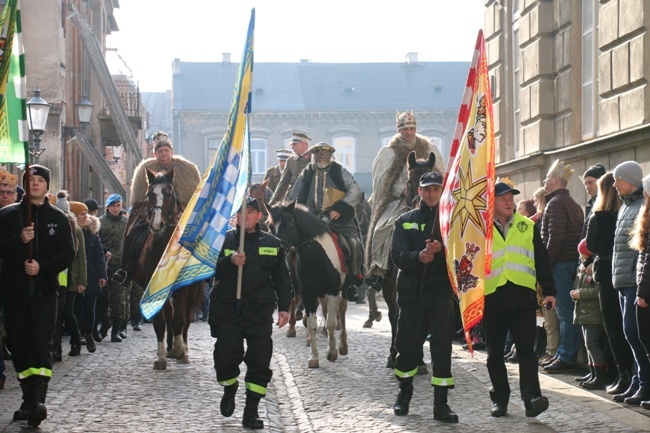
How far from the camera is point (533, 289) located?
8.98 m

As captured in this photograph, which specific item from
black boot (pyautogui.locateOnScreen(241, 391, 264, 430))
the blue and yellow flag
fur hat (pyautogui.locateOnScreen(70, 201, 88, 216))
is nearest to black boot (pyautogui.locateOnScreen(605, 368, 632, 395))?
black boot (pyautogui.locateOnScreen(241, 391, 264, 430))

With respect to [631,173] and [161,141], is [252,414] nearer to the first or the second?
[631,173]

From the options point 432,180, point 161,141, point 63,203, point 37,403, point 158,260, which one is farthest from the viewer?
point 63,203

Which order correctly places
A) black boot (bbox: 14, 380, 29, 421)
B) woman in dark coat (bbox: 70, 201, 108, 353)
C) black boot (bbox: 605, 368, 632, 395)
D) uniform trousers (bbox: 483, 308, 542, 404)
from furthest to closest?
woman in dark coat (bbox: 70, 201, 108, 353), black boot (bbox: 605, 368, 632, 395), uniform trousers (bbox: 483, 308, 542, 404), black boot (bbox: 14, 380, 29, 421)

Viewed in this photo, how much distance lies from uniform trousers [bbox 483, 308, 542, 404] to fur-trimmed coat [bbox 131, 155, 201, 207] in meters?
4.68

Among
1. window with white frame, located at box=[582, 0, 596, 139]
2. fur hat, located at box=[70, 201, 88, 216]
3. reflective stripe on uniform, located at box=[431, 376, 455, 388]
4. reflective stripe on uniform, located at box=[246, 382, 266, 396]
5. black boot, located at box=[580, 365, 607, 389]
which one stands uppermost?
window with white frame, located at box=[582, 0, 596, 139]

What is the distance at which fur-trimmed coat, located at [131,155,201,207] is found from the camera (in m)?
12.8

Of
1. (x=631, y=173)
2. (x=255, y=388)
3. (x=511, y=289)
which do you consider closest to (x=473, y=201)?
(x=511, y=289)

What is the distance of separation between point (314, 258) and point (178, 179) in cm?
170

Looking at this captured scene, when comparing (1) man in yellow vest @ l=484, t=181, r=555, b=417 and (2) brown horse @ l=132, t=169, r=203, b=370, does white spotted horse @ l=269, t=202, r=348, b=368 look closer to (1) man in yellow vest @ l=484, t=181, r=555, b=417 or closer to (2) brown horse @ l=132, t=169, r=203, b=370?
(2) brown horse @ l=132, t=169, r=203, b=370

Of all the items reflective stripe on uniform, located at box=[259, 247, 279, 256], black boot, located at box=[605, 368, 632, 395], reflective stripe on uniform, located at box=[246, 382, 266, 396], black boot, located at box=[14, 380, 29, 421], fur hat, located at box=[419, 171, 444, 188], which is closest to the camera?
black boot, located at box=[14, 380, 29, 421]

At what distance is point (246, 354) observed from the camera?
890 cm

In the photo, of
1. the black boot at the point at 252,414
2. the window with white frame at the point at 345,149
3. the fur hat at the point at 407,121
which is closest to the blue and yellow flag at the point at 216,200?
the black boot at the point at 252,414

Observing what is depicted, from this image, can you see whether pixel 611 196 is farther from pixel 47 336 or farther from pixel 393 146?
pixel 47 336
